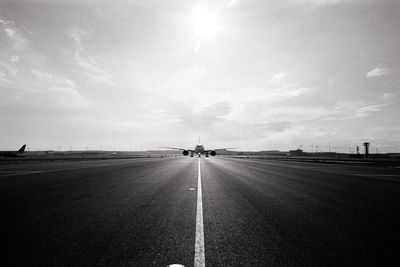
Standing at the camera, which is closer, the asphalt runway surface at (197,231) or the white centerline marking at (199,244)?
the white centerline marking at (199,244)

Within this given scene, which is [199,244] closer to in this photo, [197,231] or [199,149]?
[197,231]

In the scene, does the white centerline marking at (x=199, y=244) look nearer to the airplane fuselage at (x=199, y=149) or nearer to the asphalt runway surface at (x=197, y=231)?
the asphalt runway surface at (x=197, y=231)

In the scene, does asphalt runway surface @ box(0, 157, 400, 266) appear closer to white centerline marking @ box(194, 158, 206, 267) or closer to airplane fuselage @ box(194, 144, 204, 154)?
white centerline marking @ box(194, 158, 206, 267)

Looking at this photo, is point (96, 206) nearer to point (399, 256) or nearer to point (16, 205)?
point (16, 205)

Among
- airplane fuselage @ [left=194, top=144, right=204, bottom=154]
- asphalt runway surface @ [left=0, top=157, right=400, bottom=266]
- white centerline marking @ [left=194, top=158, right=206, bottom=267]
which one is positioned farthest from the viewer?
airplane fuselage @ [left=194, top=144, right=204, bottom=154]

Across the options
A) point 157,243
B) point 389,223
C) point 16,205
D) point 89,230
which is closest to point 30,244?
point 89,230

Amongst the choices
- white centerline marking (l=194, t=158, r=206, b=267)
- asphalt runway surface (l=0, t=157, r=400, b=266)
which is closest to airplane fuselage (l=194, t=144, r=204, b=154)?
asphalt runway surface (l=0, t=157, r=400, b=266)

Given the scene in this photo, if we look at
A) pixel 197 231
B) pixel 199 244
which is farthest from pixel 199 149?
pixel 199 244

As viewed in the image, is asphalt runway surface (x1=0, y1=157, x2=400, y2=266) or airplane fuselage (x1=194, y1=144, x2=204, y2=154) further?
airplane fuselage (x1=194, y1=144, x2=204, y2=154)

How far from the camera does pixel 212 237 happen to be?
436 cm

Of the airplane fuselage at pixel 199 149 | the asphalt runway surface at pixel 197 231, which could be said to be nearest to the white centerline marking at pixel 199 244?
the asphalt runway surface at pixel 197 231

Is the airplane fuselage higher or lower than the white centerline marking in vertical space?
higher

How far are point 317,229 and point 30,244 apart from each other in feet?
17.3

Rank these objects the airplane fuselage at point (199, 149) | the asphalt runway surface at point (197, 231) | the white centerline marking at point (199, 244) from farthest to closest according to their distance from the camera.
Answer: the airplane fuselage at point (199, 149)
the asphalt runway surface at point (197, 231)
the white centerline marking at point (199, 244)
